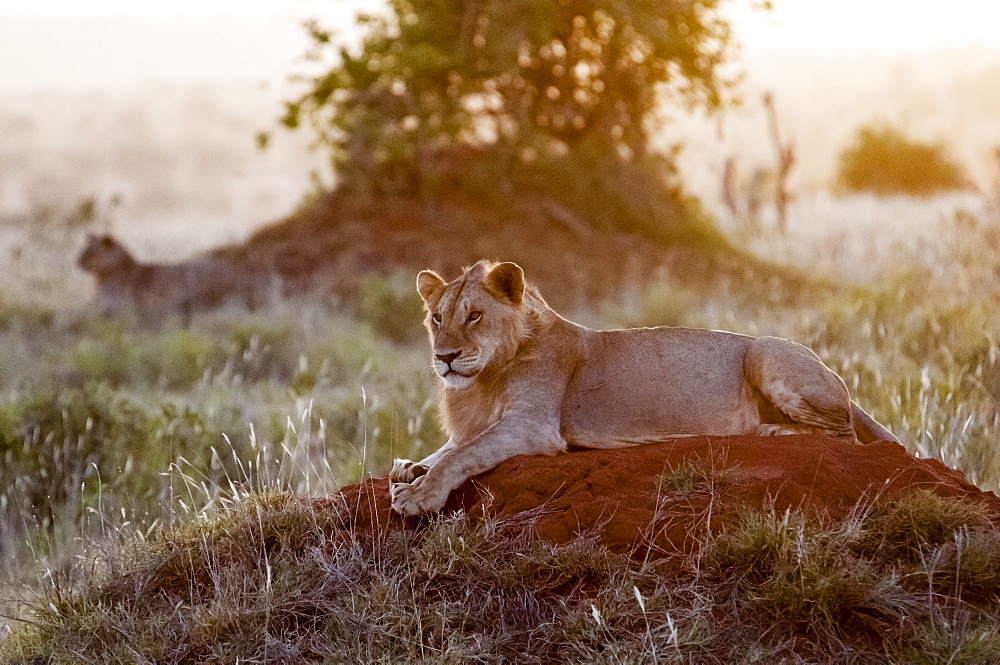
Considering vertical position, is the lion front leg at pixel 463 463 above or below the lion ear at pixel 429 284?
below

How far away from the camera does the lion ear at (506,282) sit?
7.08 meters

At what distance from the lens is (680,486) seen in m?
6.49

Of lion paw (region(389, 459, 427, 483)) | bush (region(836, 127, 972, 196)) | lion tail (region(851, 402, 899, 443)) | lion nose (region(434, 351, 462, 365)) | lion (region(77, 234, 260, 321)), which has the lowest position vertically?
bush (region(836, 127, 972, 196))

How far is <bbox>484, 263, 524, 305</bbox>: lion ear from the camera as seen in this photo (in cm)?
708

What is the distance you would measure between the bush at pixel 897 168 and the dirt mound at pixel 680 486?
2909 cm

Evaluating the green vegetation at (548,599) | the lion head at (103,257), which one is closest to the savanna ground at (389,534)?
the green vegetation at (548,599)

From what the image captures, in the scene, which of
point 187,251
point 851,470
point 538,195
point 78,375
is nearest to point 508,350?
point 851,470

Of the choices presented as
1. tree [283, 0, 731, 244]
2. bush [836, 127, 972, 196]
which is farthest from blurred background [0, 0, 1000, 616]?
bush [836, 127, 972, 196]

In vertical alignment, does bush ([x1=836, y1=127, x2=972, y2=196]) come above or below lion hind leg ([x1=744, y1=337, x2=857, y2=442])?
below

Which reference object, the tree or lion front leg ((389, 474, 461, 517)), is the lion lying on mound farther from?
the tree

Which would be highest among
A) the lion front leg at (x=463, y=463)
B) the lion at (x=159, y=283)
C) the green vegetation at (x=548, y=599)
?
the lion front leg at (x=463, y=463)

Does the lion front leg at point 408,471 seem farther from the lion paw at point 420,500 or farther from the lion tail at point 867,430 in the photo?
the lion tail at point 867,430

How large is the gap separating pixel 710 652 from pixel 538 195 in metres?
14.4

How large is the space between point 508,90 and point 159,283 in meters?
5.96
